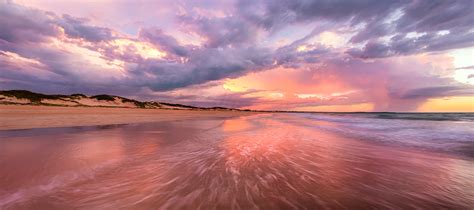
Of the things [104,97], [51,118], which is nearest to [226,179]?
[51,118]

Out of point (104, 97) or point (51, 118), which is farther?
point (104, 97)

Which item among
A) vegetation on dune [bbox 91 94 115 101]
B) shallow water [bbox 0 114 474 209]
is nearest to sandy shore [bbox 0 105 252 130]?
shallow water [bbox 0 114 474 209]

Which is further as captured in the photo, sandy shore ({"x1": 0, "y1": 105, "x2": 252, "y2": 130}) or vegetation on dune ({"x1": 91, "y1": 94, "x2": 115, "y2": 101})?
vegetation on dune ({"x1": 91, "y1": 94, "x2": 115, "y2": 101})

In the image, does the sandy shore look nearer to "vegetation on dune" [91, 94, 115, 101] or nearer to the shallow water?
the shallow water

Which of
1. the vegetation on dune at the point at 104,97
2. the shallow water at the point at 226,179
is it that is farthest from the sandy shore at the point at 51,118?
the vegetation on dune at the point at 104,97

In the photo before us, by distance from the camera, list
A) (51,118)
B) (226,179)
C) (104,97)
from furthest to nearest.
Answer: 1. (104,97)
2. (51,118)
3. (226,179)

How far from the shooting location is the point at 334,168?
6.76 m

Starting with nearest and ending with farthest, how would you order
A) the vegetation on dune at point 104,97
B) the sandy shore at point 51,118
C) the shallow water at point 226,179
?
the shallow water at point 226,179, the sandy shore at point 51,118, the vegetation on dune at point 104,97

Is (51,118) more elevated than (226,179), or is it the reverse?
(51,118)

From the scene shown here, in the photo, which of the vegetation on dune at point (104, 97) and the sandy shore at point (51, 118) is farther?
the vegetation on dune at point (104, 97)

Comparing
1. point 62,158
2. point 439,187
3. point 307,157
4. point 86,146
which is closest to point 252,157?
→ point 307,157

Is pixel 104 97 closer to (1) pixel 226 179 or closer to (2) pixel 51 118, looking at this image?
(2) pixel 51 118

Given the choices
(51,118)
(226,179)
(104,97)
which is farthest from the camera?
(104,97)

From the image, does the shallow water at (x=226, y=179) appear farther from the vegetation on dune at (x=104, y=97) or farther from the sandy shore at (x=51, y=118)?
the vegetation on dune at (x=104, y=97)
